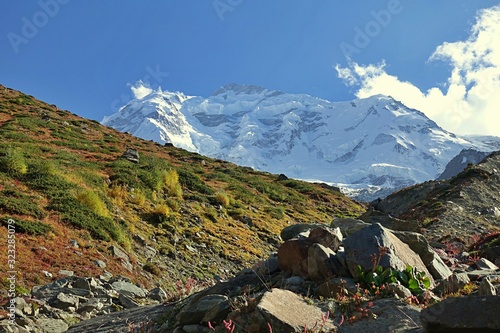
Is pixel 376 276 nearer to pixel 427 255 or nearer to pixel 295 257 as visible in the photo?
pixel 295 257

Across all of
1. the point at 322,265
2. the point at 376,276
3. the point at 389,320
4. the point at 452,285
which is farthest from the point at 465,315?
the point at 322,265

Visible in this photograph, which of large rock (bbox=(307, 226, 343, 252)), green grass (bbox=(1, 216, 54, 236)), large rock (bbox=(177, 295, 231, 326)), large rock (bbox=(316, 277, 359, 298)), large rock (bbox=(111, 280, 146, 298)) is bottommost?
large rock (bbox=(177, 295, 231, 326))

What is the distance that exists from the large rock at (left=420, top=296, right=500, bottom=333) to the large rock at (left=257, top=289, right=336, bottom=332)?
43.8 inches

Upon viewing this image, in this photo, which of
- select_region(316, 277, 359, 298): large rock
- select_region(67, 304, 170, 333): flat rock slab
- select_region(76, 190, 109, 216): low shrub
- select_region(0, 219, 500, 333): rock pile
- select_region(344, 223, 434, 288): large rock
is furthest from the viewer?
select_region(76, 190, 109, 216): low shrub

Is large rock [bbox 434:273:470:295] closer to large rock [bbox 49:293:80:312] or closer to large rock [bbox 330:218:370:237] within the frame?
large rock [bbox 330:218:370:237]

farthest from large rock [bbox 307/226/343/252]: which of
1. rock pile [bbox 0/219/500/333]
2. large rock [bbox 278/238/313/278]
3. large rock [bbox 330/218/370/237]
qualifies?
large rock [bbox 330/218/370/237]

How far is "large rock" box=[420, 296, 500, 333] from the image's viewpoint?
394 cm

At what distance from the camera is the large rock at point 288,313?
4.63 metres

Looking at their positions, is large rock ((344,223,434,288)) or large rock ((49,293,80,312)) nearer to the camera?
large rock ((344,223,434,288))

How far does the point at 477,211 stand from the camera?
27219 millimetres

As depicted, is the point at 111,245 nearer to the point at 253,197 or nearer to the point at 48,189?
the point at 48,189

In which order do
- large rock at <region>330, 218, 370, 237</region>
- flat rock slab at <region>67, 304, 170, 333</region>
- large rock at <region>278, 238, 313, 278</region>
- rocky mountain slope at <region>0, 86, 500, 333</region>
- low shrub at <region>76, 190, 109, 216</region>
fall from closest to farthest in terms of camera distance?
rocky mountain slope at <region>0, 86, 500, 333</region>, large rock at <region>278, 238, 313, 278</region>, flat rock slab at <region>67, 304, 170, 333</region>, large rock at <region>330, 218, 370, 237</region>, low shrub at <region>76, 190, 109, 216</region>

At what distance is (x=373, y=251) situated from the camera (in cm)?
647

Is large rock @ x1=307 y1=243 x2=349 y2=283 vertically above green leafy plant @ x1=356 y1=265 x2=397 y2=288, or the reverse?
large rock @ x1=307 y1=243 x2=349 y2=283
